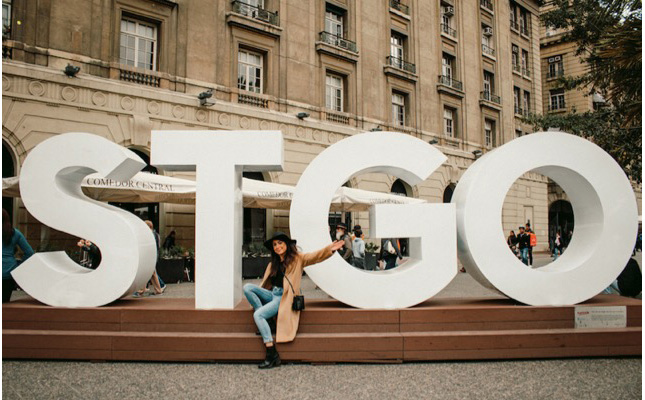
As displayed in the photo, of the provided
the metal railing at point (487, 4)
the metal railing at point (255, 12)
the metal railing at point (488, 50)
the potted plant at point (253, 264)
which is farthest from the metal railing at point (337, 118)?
the metal railing at point (487, 4)

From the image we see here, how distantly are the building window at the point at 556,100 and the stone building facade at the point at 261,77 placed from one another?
10.1 metres

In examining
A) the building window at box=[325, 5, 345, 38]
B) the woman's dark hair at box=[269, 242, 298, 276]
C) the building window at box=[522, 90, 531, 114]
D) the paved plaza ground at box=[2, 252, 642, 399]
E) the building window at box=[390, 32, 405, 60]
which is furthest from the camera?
the building window at box=[522, 90, 531, 114]

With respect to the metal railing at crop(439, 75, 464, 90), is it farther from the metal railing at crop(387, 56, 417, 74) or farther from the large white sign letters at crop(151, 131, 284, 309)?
the large white sign letters at crop(151, 131, 284, 309)

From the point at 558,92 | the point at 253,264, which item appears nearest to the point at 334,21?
the point at 253,264

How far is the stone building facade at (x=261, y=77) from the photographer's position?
11602 millimetres

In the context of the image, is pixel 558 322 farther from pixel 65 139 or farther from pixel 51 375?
pixel 65 139

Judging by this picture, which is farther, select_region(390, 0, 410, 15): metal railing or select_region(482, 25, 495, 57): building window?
select_region(482, 25, 495, 57): building window

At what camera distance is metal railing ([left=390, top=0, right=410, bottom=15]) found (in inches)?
790

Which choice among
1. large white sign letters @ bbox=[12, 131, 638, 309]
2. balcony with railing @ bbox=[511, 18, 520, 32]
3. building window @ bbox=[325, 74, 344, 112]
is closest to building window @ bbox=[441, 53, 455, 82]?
building window @ bbox=[325, 74, 344, 112]

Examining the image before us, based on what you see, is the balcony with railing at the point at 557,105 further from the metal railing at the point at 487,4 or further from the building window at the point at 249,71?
the building window at the point at 249,71

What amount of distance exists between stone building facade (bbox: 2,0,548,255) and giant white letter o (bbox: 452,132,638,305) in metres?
9.99

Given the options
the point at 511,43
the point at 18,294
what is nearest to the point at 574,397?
the point at 18,294

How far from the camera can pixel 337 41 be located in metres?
17.8

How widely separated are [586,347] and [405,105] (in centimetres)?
1717
